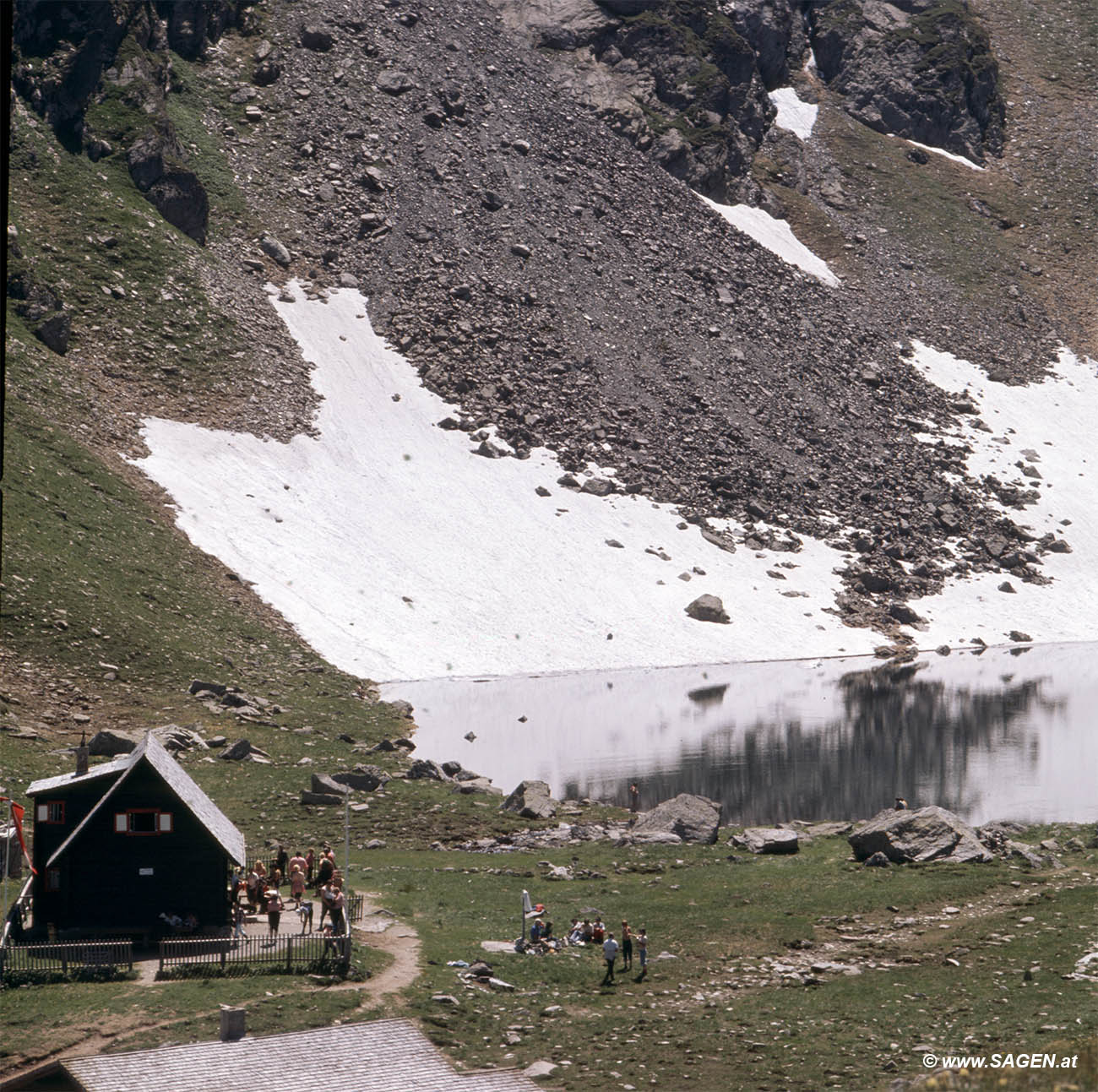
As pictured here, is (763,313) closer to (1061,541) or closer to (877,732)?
(1061,541)

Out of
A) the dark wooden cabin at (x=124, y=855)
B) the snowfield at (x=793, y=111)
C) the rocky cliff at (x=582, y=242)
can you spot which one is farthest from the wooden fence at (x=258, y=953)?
the snowfield at (x=793, y=111)

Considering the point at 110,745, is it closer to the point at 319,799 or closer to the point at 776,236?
the point at 319,799

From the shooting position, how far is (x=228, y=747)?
57.6 metres

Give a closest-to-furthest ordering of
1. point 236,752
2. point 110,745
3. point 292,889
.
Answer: point 292,889
point 110,745
point 236,752

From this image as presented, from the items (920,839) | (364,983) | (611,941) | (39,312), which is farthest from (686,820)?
(39,312)

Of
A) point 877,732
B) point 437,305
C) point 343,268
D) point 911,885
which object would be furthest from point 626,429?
point 911,885

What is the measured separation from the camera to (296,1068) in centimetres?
2583

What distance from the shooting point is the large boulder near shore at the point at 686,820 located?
1918 inches

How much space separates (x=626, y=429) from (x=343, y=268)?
1151 inches

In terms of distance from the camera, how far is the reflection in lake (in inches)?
2275

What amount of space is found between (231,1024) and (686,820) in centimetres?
2501

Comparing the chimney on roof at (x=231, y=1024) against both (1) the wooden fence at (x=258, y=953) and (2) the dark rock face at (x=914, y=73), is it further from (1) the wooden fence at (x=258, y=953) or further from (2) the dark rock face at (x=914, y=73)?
(2) the dark rock face at (x=914, y=73)

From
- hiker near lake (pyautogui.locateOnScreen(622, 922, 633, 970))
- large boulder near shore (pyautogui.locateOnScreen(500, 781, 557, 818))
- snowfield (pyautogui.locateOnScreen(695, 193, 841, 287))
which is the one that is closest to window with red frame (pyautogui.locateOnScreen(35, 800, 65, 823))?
hiker near lake (pyautogui.locateOnScreen(622, 922, 633, 970))

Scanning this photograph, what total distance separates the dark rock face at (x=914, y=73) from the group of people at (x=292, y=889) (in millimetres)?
156075
